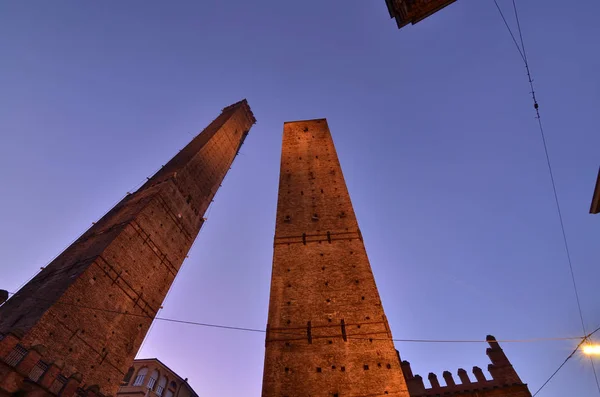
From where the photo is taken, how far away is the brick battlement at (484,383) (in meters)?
14.8

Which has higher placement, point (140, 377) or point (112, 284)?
point (140, 377)

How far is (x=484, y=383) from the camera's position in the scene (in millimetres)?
15344

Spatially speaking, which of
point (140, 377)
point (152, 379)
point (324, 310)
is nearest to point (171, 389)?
point (152, 379)

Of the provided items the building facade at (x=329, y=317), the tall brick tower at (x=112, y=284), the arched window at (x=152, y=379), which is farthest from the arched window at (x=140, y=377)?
the building facade at (x=329, y=317)

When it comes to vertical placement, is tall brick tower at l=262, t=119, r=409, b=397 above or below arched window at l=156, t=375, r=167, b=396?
below

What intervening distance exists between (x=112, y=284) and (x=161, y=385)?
15.4 meters

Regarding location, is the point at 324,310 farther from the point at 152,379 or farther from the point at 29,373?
the point at 152,379

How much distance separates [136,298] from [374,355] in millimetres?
12528

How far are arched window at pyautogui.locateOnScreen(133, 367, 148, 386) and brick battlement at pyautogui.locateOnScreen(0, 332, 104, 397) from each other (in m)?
15.7

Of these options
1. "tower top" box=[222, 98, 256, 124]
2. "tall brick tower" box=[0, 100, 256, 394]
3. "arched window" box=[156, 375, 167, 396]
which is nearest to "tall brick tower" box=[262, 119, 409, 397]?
"tall brick tower" box=[0, 100, 256, 394]

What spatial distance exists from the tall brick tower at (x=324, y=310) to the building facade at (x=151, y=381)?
19.4 meters

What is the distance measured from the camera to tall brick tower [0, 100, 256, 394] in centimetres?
1252

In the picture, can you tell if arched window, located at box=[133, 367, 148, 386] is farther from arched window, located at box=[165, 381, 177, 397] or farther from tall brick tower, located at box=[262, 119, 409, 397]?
tall brick tower, located at box=[262, 119, 409, 397]

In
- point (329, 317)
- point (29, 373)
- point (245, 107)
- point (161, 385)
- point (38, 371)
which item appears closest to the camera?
point (329, 317)
